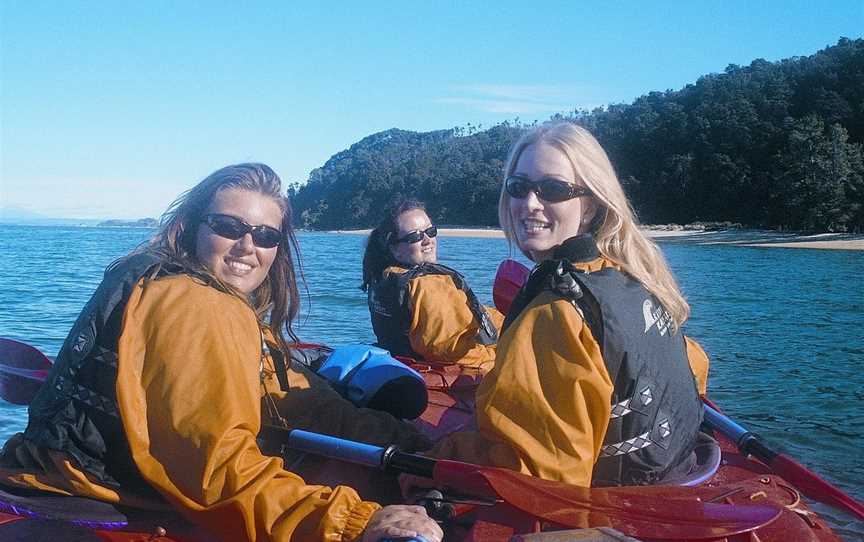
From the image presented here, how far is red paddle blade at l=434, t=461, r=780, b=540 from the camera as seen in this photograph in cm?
214

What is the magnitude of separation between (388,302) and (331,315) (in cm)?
859

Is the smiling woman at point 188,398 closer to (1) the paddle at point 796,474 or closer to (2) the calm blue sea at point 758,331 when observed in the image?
(2) the calm blue sea at point 758,331

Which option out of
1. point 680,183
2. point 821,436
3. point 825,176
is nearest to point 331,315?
point 821,436

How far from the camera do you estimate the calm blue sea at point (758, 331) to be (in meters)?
6.42

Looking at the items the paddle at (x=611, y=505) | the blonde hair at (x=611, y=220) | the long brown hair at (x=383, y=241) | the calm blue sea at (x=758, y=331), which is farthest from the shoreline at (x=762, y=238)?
the paddle at (x=611, y=505)

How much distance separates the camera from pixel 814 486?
2.91 metres

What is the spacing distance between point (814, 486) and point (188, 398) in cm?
215

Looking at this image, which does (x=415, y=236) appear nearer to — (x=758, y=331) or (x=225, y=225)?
(x=225, y=225)

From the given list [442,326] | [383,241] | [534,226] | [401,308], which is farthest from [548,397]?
[383,241]

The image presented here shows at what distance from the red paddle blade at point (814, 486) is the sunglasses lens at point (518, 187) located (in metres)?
1.40

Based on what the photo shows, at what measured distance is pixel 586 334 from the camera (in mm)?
2207

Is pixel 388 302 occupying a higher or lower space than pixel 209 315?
lower

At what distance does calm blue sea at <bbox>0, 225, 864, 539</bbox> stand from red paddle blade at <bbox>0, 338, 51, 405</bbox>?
1.23 m

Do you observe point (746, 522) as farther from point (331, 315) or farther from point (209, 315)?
point (331, 315)
